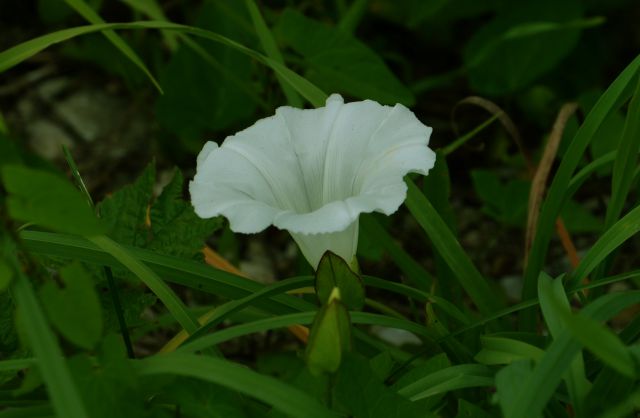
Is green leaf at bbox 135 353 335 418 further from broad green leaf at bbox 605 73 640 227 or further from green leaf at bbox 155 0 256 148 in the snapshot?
green leaf at bbox 155 0 256 148

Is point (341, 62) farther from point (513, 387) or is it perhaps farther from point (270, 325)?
point (513, 387)

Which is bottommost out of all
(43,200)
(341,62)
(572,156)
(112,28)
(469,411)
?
(469,411)

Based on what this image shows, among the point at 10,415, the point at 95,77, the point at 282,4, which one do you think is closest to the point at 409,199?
the point at 10,415

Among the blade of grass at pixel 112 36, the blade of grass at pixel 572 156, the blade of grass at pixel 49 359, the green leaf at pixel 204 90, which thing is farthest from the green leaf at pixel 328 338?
the green leaf at pixel 204 90

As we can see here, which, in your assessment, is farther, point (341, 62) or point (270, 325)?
point (341, 62)

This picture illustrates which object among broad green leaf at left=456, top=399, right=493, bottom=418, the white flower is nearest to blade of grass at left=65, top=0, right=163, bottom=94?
the white flower

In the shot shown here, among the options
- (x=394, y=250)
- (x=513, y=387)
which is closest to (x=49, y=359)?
(x=513, y=387)

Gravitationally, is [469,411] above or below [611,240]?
below
